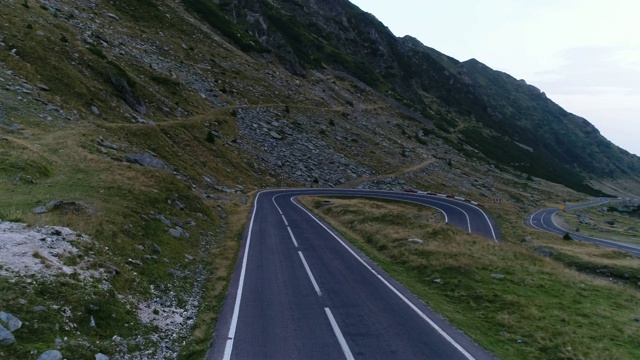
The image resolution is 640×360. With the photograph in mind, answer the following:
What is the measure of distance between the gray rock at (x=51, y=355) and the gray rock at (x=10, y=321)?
95cm

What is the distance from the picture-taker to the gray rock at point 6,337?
23.1 ft

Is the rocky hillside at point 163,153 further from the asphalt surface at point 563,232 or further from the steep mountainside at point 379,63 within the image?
the asphalt surface at point 563,232

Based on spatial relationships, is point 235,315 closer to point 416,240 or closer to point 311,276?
point 311,276

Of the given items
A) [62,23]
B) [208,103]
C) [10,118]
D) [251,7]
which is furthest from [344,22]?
[10,118]

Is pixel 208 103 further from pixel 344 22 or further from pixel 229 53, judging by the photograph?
pixel 344 22

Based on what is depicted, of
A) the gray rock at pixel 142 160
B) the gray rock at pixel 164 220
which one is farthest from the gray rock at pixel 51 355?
the gray rock at pixel 142 160

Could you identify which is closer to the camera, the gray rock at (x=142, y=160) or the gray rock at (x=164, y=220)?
the gray rock at (x=164, y=220)

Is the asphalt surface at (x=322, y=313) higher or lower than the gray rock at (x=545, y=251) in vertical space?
lower

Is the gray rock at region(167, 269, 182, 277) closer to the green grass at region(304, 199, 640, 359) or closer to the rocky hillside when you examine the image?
the rocky hillside

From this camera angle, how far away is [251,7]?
113m

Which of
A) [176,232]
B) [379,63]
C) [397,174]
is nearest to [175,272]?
[176,232]

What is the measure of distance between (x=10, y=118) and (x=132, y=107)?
54.3 feet

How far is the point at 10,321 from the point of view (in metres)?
7.59

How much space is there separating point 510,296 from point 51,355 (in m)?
14.2
